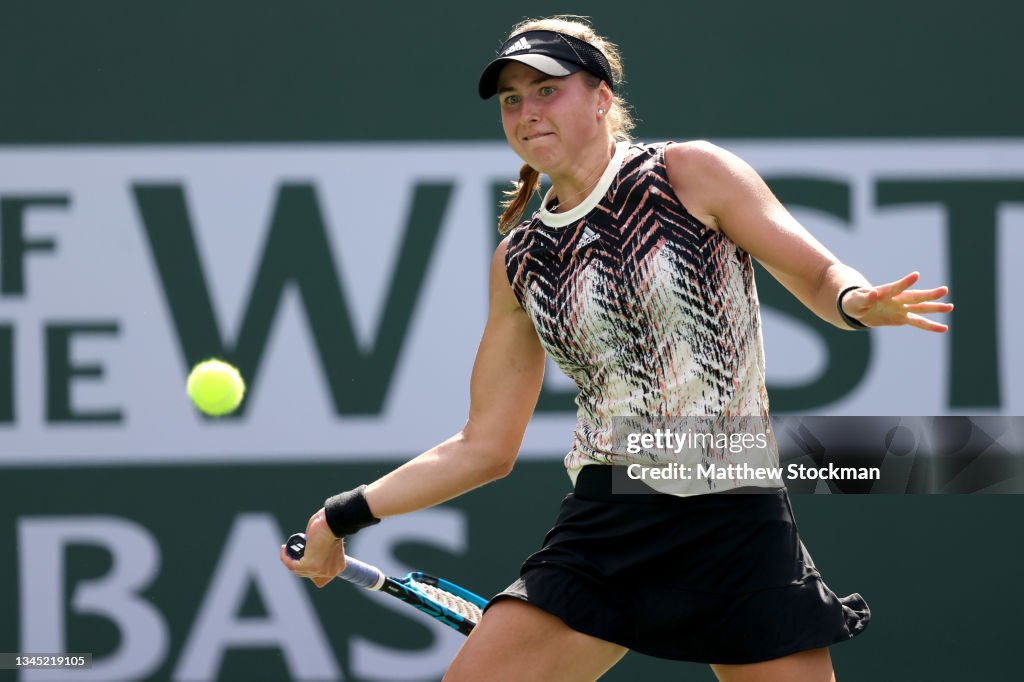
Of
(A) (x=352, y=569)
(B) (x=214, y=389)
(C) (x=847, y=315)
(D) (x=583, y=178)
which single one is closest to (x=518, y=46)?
(D) (x=583, y=178)

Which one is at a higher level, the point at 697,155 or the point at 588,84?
the point at 588,84

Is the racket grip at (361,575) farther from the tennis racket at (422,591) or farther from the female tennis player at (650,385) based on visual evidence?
the female tennis player at (650,385)

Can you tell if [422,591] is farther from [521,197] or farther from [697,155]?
[697,155]

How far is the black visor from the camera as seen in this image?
8.13 ft

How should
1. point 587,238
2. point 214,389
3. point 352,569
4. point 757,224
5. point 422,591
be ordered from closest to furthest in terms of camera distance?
point 757,224 → point 587,238 → point 352,569 → point 422,591 → point 214,389

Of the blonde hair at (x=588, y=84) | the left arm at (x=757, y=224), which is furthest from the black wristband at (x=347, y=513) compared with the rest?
the left arm at (x=757, y=224)

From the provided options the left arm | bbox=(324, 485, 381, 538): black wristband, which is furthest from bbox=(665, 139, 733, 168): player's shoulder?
bbox=(324, 485, 381, 538): black wristband

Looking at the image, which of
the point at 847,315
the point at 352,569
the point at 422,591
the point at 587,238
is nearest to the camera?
the point at 847,315

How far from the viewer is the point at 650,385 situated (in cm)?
243

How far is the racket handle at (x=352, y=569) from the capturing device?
8.99ft

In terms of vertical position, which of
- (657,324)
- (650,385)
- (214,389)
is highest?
(657,324)

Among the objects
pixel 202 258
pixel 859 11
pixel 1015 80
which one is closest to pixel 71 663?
pixel 202 258

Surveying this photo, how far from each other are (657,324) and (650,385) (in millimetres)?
108

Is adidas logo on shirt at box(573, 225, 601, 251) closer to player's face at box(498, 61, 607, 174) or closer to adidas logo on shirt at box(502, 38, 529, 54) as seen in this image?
player's face at box(498, 61, 607, 174)
